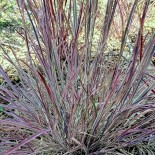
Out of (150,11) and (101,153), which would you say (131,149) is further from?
(150,11)

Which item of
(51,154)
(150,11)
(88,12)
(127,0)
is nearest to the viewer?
(88,12)

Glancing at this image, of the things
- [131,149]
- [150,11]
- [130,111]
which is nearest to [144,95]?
[130,111]

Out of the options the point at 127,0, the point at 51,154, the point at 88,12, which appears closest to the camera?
the point at 88,12

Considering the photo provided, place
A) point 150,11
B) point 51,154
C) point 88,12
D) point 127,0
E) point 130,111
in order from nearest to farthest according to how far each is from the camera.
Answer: point 88,12
point 130,111
point 51,154
point 127,0
point 150,11

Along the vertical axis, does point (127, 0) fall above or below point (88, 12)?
below

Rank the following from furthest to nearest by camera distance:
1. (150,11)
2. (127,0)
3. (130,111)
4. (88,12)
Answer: (150,11)
(127,0)
(130,111)
(88,12)

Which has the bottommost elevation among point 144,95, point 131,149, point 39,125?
point 131,149

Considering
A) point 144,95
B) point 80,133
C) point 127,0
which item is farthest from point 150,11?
point 80,133

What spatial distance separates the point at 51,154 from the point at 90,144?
163 mm

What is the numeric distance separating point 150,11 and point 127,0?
400 millimetres

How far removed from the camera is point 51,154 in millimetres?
1123

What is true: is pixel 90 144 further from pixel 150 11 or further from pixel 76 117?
pixel 150 11

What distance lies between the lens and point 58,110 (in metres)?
1.02

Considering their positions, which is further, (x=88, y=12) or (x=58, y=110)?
(x=58, y=110)
